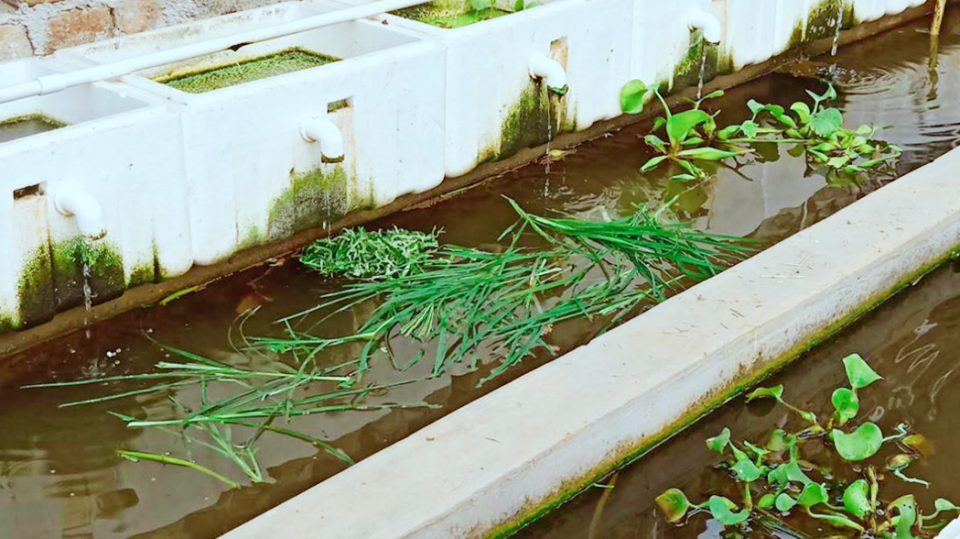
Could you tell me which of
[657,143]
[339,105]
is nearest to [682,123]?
[657,143]

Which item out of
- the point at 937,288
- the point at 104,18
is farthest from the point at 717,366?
the point at 104,18

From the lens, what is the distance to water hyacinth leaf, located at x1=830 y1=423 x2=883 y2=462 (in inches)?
114

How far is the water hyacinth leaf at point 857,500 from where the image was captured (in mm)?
2740

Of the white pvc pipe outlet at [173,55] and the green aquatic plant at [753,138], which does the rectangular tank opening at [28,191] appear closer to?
the white pvc pipe outlet at [173,55]

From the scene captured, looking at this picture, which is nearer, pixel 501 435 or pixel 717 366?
pixel 501 435

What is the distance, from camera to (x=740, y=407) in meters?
3.19

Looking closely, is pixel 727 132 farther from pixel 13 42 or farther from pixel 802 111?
pixel 13 42

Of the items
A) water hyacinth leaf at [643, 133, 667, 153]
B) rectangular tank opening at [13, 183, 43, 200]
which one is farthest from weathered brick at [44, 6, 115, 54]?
water hyacinth leaf at [643, 133, 667, 153]

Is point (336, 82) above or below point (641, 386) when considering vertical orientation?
above

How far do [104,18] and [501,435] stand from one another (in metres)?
2.19

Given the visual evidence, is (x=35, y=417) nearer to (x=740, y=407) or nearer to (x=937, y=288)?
(x=740, y=407)

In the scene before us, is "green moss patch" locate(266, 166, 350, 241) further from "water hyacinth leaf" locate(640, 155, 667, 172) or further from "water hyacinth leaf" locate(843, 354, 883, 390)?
"water hyacinth leaf" locate(843, 354, 883, 390)

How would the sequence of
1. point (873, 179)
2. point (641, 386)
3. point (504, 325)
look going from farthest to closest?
point (873, 179), point (504, 325), point (641, 386)

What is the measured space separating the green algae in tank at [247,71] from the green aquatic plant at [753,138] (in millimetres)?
1173
